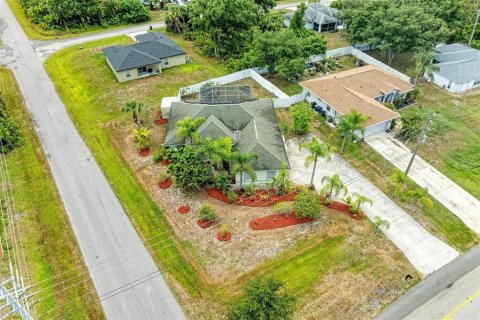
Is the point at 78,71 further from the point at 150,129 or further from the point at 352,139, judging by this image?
the point at 352,139

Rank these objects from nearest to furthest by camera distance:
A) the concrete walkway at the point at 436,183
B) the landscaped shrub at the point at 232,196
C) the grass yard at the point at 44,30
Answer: the landscaped shrub at the point at 232,196 → the concrete walkway at the point at 436,183 → the grass yard at the point at 44,30

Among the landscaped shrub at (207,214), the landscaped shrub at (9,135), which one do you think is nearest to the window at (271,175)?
the landscaped shrub at (207,214)

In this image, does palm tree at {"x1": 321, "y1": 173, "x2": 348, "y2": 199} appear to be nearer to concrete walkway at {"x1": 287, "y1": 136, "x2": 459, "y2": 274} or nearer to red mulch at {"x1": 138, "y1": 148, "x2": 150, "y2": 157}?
concrete walkway at {"x1": 287, "y1": 136, "x2": 459, "y2": 274}

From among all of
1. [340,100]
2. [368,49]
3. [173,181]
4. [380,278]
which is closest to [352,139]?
[340,100]

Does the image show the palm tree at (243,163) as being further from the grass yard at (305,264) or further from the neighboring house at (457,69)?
the neighboring house at (457,69)

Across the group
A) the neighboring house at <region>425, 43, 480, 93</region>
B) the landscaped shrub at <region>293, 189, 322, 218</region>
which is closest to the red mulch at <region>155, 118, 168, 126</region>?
the landscaped shrub at <region>293, 189, 322, 218</region>

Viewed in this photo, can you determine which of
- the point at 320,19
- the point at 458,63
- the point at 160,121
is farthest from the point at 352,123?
the point at 320,19
